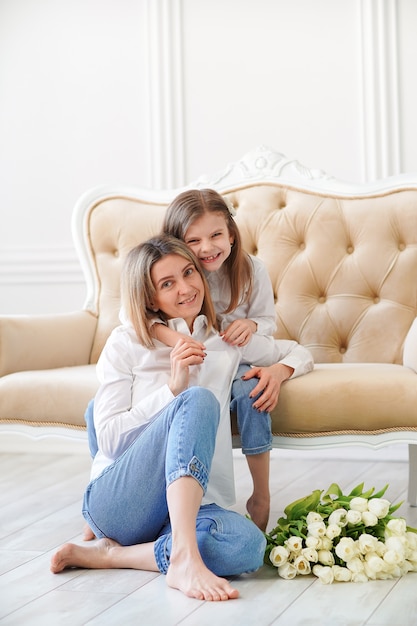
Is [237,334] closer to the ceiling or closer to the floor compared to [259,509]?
closer to the ceiling

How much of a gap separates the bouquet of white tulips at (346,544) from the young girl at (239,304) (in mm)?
195

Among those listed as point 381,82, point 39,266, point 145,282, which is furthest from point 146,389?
point 381,82

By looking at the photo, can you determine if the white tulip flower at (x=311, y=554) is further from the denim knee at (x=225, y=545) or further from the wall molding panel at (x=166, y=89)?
the wall molding panel at (x=166, y=89)

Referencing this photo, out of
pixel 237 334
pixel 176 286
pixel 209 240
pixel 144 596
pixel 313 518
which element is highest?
pixel 209 240

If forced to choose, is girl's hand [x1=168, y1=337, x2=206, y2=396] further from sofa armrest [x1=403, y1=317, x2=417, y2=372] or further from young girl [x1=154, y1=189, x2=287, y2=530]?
sofa armrest [x1=403, y1=317, x2=417, y2=372]

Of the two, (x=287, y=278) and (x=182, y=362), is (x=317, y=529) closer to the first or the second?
(x=182, y=362)

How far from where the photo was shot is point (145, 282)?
1.92 m

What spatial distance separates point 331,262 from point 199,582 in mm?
1225

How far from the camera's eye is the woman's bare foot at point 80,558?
1.78m

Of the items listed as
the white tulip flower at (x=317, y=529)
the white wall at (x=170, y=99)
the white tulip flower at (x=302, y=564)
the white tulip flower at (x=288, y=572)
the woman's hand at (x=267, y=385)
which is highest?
the white wall at (x=170, y=99)

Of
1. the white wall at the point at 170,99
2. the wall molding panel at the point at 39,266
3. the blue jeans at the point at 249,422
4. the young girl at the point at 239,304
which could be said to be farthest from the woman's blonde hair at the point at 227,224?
the wall molding panel at the point at 39,266

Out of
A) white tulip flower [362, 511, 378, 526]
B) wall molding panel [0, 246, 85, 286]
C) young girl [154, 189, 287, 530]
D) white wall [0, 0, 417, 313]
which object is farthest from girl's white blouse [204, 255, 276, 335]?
wall molding panel [0, 246, 85, 286]

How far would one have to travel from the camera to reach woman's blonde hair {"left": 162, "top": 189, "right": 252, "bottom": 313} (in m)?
2.07

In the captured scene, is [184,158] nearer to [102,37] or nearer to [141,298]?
[102,37]
